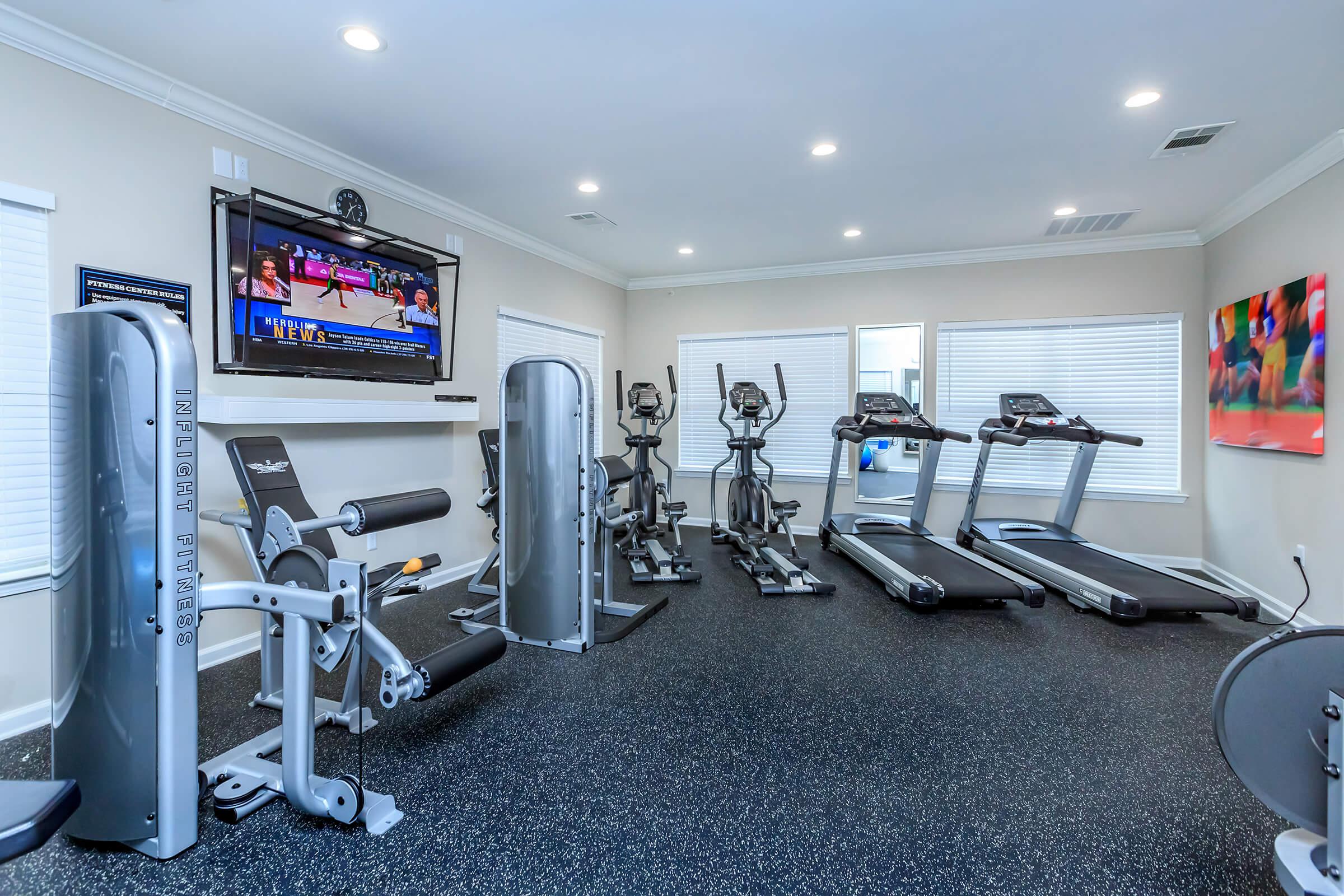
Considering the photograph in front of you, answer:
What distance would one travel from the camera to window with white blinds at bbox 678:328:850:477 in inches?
238

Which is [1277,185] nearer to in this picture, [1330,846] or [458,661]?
[1330,846]

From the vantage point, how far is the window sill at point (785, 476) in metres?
6.05

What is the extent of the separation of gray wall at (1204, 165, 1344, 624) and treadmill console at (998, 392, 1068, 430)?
1.13 meters

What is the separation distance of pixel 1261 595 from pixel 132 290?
6426mm

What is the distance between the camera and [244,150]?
3113 millimetres

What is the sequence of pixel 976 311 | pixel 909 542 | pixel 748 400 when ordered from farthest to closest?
A: pixel 976 311 → pixel 748 400 → pixel 909 542

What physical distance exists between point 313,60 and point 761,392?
3740 mm

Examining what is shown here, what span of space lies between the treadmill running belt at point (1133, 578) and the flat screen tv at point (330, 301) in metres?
4.41

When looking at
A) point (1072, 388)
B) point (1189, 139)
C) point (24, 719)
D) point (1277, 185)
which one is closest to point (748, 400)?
point (1072, 388)

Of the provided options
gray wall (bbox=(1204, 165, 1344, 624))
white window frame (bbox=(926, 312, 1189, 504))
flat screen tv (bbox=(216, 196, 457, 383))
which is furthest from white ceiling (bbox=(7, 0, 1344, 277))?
white window frame (bbox=(926, 312, 1189, 504))

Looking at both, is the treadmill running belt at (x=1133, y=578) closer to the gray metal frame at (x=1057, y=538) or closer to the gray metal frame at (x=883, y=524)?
the gray metal frame at (x=1057, y=538)

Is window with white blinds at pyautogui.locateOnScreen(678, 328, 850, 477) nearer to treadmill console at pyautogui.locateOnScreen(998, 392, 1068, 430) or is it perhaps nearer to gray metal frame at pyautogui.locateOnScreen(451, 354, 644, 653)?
treadmill console at pyautogui.locateOnScreen(998, 392, 1068, 430)

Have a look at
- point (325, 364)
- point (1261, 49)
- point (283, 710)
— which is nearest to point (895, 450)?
point (1261, 49)

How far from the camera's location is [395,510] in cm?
211
